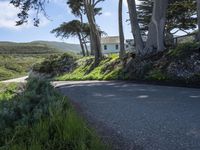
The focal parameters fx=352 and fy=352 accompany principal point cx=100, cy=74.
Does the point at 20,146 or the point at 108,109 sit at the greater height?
the point at 20,146

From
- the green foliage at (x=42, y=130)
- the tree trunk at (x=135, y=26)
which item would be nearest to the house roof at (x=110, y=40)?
the tree trunk at (x=135, y=26)

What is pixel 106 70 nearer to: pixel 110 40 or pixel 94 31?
pixel 94 31

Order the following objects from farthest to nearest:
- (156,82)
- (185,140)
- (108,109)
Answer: (156,82) < (108,109) < (185,140)

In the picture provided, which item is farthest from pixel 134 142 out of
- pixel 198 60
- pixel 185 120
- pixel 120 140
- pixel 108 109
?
pixel 198 60

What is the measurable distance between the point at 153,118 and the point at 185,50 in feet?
32.6

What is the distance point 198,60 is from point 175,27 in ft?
98.5

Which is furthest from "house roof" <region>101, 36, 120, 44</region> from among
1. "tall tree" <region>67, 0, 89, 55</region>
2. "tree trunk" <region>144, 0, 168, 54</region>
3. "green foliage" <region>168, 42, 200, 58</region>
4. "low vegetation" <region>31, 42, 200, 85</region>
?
"green foliage" <region>168, 42, 200, 58</region>

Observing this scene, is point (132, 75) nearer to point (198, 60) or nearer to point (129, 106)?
point (198, 60)

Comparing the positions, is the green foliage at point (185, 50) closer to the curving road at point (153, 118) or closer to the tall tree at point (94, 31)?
the curving road at point (153, 118)

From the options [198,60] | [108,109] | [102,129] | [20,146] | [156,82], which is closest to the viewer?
[20,146]

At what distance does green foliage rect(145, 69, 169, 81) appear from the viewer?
17000mm

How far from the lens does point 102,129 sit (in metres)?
7.46

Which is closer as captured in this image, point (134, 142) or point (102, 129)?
point (134, 142)

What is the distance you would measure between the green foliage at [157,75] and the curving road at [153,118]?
4472mm
